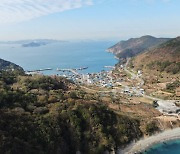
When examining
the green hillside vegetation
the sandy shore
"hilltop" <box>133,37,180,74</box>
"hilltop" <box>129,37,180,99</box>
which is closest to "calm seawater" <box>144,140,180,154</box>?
the sandy shore

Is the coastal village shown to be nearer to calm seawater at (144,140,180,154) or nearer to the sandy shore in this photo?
the sandy shore

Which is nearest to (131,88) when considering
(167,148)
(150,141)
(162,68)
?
(162,68)

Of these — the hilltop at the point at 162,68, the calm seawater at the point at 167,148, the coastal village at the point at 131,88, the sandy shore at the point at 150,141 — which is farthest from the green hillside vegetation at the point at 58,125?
the hilltop at the point at 162,68

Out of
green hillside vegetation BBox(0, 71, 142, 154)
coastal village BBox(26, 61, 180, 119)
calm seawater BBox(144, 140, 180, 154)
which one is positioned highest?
green hillside vegetation BBox(0, 71, 142, 154)

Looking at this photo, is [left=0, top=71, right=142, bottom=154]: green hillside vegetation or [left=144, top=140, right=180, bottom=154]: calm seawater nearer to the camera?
[left=0, top=71, right=142, bottom=154]: green hillside vegetation

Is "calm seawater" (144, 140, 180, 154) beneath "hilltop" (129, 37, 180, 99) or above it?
beneath

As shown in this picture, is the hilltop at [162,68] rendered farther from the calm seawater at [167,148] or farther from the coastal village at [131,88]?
the calm seawater at [167,148]

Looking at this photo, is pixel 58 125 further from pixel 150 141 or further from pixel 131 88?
pixel 131 88
